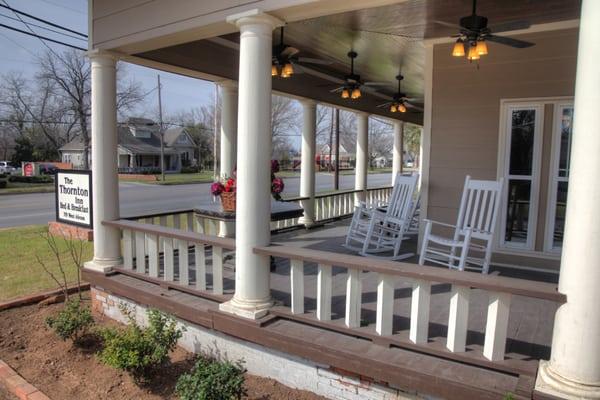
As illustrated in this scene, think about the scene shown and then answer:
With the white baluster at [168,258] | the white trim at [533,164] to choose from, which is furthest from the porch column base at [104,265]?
the white trim at [533,164]

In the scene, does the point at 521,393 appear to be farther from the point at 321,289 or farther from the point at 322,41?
the point at 322,41

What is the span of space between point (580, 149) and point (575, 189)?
0.59 feet

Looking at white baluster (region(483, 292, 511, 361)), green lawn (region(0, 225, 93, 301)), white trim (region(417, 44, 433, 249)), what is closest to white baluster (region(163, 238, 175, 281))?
green lawn (region(0, 225, 93, 301))

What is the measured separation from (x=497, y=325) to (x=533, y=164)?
102 inches

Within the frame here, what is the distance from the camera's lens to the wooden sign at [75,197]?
5.35m

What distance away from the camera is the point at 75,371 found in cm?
333

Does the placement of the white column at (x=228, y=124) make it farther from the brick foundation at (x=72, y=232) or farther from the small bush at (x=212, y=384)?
the small bush at (x=212, y=384)

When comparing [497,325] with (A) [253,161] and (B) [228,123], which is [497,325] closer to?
(A) [253,161]

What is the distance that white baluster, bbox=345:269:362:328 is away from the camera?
2.75 metres

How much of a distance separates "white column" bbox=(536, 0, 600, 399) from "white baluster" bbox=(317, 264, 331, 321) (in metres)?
1.35

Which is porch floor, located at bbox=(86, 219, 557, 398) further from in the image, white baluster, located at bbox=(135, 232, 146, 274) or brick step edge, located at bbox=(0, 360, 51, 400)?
brick step edge, located at bbox=(0, 360, 51, 400)

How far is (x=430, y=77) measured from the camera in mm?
4785

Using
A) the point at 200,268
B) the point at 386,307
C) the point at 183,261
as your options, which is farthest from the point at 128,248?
the point at 386,307

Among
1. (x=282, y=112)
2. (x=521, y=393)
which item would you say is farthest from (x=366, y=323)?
(x=282, y=112)
